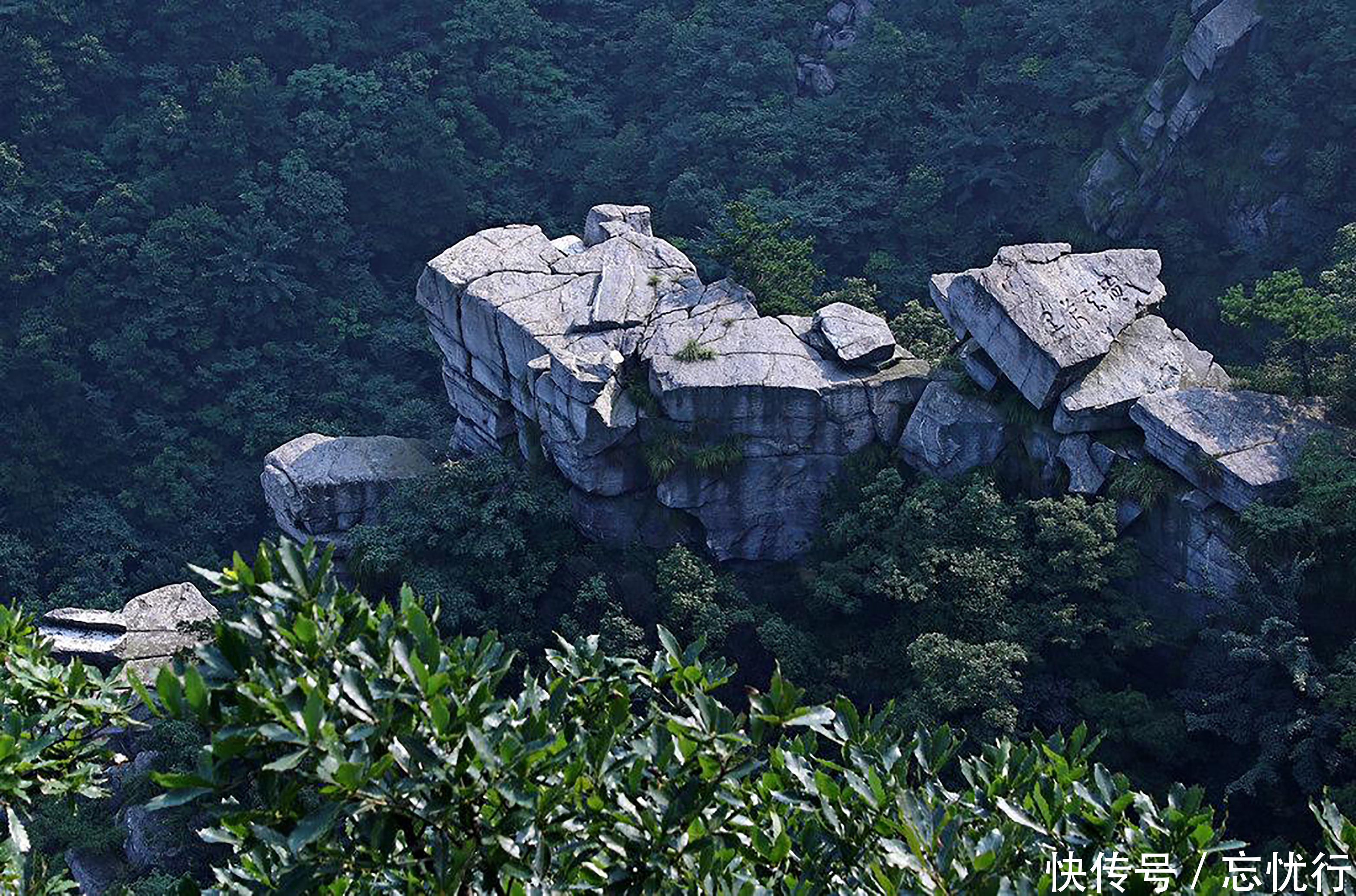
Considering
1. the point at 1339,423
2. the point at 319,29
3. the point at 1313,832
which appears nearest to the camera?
the point at 1313,832

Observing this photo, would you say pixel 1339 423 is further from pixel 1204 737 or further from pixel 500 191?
pixel 500 191

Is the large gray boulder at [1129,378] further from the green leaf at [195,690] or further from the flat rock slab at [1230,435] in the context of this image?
the green leaf at [195,690]

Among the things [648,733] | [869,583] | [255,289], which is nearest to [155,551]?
[255,289]

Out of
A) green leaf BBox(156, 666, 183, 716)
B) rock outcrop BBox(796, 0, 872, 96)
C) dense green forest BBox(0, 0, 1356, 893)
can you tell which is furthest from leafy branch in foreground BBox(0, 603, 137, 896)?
rock outcrop BBox(796, 0, 872, 96)

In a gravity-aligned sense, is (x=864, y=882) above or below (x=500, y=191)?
above

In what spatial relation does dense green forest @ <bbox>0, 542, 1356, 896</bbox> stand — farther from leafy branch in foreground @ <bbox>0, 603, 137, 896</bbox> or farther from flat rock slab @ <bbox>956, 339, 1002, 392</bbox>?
flat rock slab @ <bbox>956, 339, 1002, 392</bbox>

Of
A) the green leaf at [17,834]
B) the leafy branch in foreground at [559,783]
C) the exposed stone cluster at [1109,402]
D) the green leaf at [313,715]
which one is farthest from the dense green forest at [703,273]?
the green leaf at [313,715]
